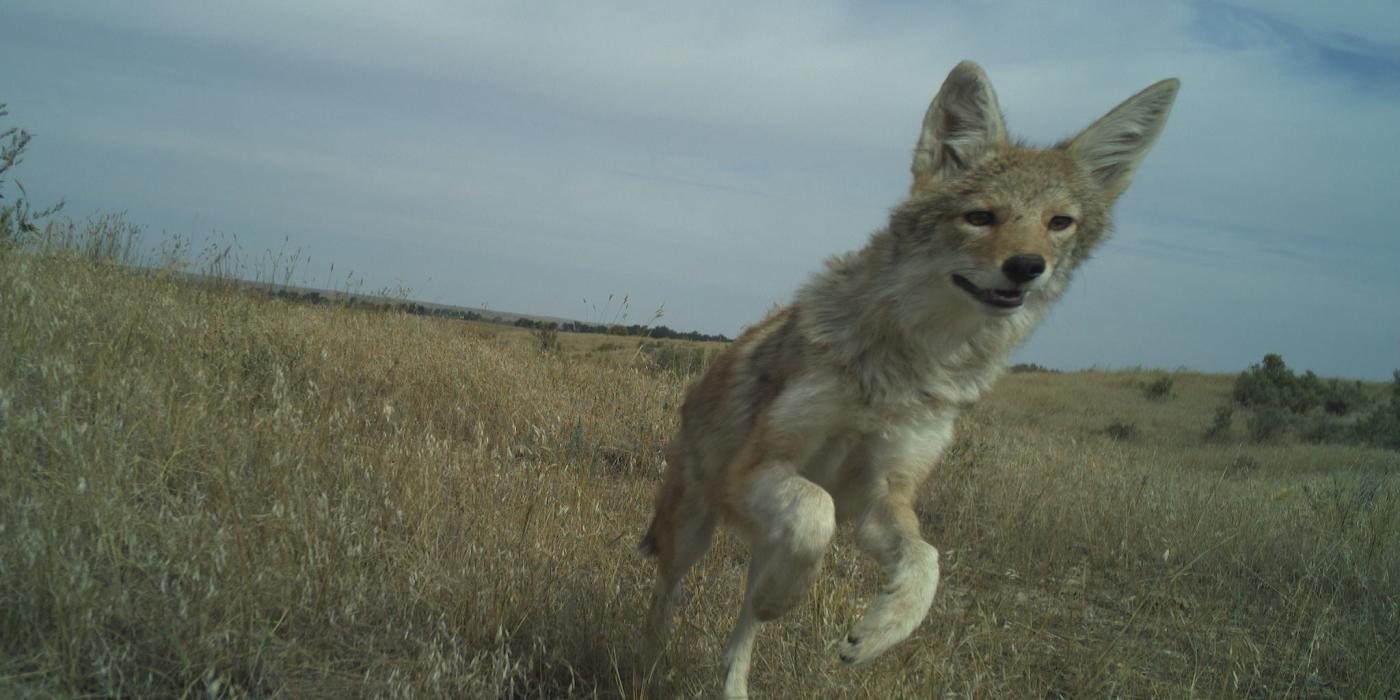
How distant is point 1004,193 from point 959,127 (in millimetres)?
494

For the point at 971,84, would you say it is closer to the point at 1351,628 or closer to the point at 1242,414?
the point at 1351,628

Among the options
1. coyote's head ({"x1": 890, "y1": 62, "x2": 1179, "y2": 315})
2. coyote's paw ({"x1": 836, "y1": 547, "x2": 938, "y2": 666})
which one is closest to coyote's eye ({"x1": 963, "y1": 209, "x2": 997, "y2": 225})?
coyote's head ({"x1": 890, "y1": 62, "x2": 1179, "y2": 315})

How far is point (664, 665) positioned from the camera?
11.8ft

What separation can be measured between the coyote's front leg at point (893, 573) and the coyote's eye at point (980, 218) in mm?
1055

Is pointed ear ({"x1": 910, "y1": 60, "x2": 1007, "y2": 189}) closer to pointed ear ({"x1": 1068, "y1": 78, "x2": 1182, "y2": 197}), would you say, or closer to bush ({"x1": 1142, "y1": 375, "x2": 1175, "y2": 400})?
pointed ear ({"x1": 1068, "y1": 78, "x2": 1182, "y2": 197})

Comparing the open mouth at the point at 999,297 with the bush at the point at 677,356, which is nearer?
the open mouth at the point at 999,297

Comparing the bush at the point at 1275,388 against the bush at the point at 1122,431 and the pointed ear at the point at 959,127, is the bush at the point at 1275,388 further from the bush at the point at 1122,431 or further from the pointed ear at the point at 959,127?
the pointed ear at the point at 959,127

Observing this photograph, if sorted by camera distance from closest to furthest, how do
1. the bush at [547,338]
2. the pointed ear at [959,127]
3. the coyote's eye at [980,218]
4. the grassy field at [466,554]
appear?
the grassy field at [466,554], the coyote's eye at [980,218], the pointed ear at [959,127], the bush at [547,338]

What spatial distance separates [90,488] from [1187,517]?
626 cm

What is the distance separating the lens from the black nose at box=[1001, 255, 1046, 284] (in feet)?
9.87

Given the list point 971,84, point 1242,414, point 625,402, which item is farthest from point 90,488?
point 1242,414

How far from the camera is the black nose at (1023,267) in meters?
3.01

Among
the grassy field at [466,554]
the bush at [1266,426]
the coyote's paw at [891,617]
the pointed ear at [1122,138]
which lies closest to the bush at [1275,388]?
the bush at [1266,426]

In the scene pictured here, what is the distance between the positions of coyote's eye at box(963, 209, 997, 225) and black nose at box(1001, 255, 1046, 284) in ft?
1.10
